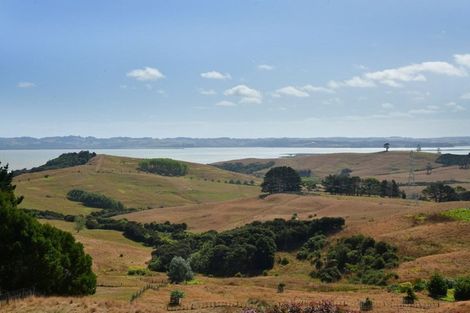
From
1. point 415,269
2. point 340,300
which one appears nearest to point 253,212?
point 415,269

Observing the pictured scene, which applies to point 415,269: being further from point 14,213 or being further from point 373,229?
point 14,213

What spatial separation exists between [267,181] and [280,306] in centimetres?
12990

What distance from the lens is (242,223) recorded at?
118 meters

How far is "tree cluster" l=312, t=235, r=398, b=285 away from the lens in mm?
62062

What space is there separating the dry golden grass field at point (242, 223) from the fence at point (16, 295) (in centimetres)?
132

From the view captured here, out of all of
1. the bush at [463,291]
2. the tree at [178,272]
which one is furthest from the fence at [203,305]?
the tree at [178,272]

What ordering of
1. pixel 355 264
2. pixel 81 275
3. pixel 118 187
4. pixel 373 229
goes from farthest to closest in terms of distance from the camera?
pixel 118 187, pixel 373 229, pixel 355 264, pixel 81 275

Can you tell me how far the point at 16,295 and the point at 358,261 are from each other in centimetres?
4808

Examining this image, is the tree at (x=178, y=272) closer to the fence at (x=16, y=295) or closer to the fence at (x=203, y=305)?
the fence at (x=203, y=305)

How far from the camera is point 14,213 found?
124ft

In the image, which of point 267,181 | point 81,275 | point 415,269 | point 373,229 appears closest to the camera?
point 81,275

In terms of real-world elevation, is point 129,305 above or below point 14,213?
below

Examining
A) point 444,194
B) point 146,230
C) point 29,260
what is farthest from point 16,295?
point 444,194

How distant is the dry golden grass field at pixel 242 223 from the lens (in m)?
38.2
